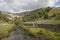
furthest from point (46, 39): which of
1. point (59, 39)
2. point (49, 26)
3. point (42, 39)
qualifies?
point (49, 26)

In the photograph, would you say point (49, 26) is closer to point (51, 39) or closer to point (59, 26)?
point (59, 26)

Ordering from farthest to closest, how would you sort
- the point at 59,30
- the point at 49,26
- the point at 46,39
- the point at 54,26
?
the point at 49,26, the point at 54,26, the point at 59,30, the point at 46,39

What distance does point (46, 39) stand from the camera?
2773 centimetres

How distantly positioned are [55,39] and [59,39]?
0.86 m

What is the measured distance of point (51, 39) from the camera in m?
28.1

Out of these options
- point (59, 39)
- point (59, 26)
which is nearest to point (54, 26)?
point (59, 26)

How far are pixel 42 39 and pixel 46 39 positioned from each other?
64 centimetres

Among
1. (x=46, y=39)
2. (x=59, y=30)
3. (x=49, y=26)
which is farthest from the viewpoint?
(x=49, y=26)

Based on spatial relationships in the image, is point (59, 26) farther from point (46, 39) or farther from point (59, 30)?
point (46, 39)

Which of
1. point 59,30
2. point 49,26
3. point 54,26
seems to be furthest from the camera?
point 49,26

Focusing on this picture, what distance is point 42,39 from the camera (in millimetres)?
27812

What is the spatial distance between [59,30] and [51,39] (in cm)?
1496

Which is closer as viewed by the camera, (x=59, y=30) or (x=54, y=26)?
(x=59, y=30)

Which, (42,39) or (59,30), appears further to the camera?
(59,30)
